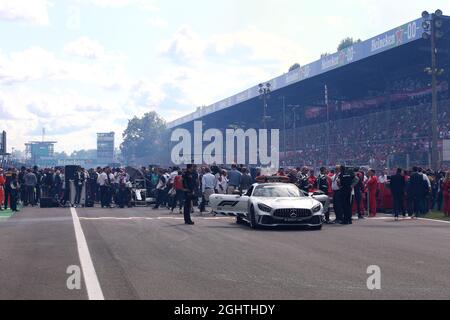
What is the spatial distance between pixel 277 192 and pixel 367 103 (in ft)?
125

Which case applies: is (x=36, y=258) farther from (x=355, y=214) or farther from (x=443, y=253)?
(x=355, y=214)

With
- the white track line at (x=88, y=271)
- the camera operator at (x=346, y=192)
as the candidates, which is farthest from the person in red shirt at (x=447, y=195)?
the white track line at (x=88, y=271)

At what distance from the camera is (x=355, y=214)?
25.7m

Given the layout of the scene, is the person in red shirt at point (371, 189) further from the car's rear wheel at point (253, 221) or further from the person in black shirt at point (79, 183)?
the person in black shirt at point (79, 183)

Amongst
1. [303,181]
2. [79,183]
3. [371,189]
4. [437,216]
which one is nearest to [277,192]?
[303,181]

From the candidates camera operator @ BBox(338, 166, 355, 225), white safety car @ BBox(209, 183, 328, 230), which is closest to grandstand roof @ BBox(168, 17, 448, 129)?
camera operator @ BBox(338, 166, 355, 225)

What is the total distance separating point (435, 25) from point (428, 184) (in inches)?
287

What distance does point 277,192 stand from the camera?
63.6 feet

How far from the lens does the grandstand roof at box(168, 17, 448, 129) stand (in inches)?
1574

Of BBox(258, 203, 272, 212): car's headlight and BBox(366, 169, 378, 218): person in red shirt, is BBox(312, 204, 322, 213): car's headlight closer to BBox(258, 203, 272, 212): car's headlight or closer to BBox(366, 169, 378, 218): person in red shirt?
BBox(258, 203, 272, 212): car's headlight

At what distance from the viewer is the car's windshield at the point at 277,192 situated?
Answer: 1923 centimetres
